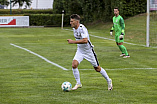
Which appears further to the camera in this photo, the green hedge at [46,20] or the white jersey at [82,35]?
the green hedge at [46,20]

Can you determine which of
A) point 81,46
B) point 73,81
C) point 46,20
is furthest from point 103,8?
point 81,46

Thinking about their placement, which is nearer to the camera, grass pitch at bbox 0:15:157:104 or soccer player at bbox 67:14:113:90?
grass pitch at bbox 0:15:157:104

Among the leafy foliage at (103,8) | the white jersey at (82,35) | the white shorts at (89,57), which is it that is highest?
→ the leafy foliage at (103,8)

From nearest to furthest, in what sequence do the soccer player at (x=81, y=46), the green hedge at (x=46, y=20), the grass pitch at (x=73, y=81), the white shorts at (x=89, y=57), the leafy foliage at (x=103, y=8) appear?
the grass pitch at (x=73, y=81) < the soccer player at (x=81, y=46) < the white shorts at (x=89, y=57) < the leafy foliage at (x=103, y=8) < the green hedge at (x=46, y=20)

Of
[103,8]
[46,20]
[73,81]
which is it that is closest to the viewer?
[73,81]

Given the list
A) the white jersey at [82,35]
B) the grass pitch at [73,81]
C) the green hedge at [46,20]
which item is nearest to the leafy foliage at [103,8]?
the green hedge at [46,20]

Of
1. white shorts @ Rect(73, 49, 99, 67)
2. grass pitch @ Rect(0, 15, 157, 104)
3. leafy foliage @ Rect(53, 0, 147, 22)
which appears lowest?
grass pitch @ Rect(0, 15, 157, 104)

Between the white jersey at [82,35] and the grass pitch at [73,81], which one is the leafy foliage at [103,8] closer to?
the grass pitch at [73,81]

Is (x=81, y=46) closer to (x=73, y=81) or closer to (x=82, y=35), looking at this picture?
(x=82, y=35)

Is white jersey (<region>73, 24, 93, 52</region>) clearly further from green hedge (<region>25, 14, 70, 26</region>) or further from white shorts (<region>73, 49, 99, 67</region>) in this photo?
green hedge (<region>25, 14, 70, 26</region>)

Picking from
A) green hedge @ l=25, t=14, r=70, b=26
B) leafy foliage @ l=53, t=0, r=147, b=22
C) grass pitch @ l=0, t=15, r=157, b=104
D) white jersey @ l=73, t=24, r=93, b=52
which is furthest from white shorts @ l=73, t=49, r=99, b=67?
green hedge @ l=25, t=14, r=70, b=26

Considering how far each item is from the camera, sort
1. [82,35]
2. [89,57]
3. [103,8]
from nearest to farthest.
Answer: [82,35], [89,57], [103,8]

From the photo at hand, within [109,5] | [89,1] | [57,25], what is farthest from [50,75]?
[57,25]

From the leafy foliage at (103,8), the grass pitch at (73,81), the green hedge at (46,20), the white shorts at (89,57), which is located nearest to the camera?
the grass pitch at (73,81)
